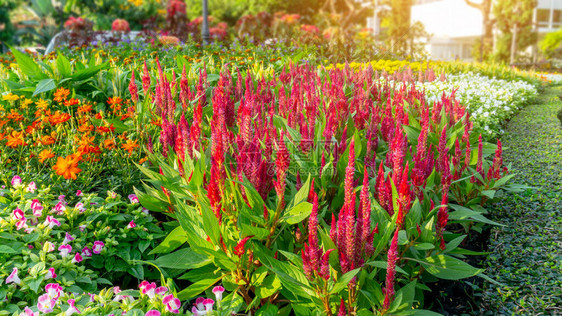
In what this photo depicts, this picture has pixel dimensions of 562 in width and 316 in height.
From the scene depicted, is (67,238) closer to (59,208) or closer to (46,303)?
(59,208)

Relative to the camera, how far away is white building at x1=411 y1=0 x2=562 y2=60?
51000 mm

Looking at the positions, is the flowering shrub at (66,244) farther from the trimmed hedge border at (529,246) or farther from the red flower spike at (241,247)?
the trimmed hedge border at (529,246)

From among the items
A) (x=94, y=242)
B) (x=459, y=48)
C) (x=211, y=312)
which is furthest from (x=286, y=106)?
(x=459, y=48)

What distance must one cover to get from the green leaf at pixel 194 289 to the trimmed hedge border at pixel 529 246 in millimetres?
1570

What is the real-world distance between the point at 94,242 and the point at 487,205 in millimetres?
3037

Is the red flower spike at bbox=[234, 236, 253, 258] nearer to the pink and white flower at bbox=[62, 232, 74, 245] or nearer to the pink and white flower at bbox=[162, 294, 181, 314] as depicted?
the pink and white flower at bbox=[162, 294, 181, 314]

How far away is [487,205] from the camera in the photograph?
143 inches

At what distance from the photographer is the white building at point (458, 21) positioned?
167 ft

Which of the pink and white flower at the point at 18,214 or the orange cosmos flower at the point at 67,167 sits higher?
the orange cosmos flower at the point at 67,167

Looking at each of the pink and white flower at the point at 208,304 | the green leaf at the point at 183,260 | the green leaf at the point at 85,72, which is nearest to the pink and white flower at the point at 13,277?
the green leaf at the point at 183,260

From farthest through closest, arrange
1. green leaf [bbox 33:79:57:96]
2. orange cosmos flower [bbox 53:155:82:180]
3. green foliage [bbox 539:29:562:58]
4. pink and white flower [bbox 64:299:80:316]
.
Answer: green foliage [bbox 539:29:562:58] < green leaf [bbox 33:79:57:96] < orange cosmos flower [bbox 53:155:82:180] < pink and white flower [bbox 64:299:80:316]

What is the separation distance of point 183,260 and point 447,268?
4.48ft

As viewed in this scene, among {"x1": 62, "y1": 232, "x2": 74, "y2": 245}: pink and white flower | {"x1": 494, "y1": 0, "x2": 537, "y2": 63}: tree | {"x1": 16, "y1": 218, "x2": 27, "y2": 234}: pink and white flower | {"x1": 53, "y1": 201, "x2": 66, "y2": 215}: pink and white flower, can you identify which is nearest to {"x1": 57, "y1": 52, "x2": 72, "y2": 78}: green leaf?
A: {"x1": 53, "y1": 201, "x2": 66, "y2": 215}: pink and white flower

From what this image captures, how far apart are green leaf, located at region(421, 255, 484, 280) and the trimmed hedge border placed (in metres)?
0.48
